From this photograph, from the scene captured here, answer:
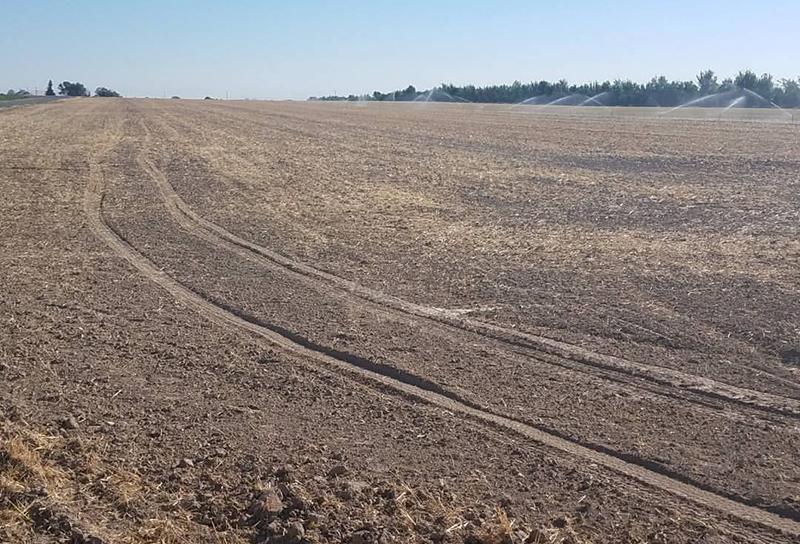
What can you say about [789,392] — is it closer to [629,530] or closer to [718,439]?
[718,439]

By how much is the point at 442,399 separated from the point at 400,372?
632 mm

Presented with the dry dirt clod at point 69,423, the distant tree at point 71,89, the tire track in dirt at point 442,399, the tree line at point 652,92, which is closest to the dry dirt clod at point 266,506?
the dry dirt clod at point 69,423

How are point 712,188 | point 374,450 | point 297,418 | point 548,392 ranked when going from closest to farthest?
1. point 374,450
2. point 297,418
3. point 548,392
4. point 712,188

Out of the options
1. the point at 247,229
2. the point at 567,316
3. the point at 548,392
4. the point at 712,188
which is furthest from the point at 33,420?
the point at 712,188

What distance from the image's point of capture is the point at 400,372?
707cm

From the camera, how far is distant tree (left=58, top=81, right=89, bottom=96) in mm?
155375

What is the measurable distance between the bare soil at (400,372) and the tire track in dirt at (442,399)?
3 centimetres

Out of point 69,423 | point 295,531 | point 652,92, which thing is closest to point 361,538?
point 295,531

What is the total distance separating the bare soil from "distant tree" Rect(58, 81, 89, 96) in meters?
149

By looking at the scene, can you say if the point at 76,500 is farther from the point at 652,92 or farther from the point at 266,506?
the point at 652,92

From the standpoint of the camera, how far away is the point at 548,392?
21.8 feet

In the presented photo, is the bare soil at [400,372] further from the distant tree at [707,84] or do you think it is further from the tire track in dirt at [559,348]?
the distant tree at [707,84]

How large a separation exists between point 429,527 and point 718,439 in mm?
2171

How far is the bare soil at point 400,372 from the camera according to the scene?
487 centimetres
